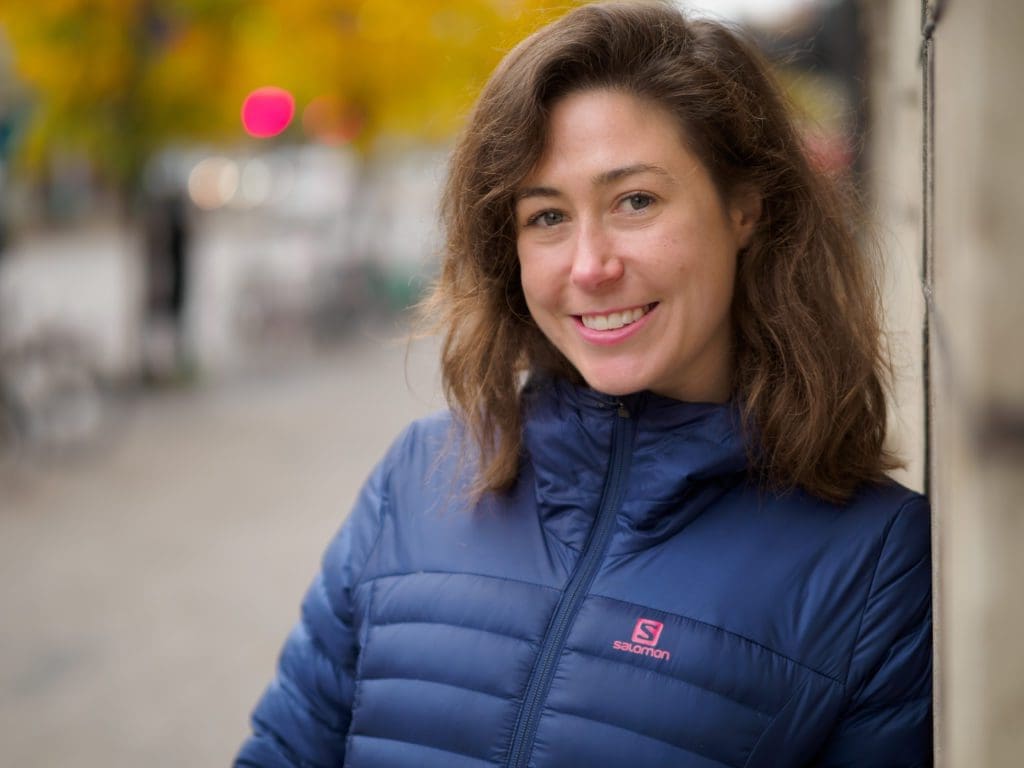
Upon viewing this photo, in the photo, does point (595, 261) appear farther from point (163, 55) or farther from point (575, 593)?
point (163, 55)

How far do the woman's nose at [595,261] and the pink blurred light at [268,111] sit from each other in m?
12.0

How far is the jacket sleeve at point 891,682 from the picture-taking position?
1.57 metres

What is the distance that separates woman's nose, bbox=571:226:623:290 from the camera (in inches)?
68.5

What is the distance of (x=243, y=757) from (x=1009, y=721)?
159 centimetres

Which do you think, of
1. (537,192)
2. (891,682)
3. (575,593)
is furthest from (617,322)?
(891,682)

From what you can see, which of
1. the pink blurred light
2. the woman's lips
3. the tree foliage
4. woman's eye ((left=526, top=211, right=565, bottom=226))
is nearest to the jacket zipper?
the woman's lips

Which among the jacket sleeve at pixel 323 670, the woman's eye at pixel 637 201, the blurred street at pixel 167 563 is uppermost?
the woman's eye at pixel 637 201

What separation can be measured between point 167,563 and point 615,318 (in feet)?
19.9

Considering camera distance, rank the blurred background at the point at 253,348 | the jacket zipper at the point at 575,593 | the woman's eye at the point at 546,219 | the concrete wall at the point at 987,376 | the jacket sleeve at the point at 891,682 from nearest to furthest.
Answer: the concrete wall at the point at 987,376
the blurred background at the point at 253,348
the jacket sleeve at the point at 891,682
the jacket zipper at the point at 575,593
the woman's eye at the point at 546,219

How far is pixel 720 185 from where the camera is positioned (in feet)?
6.01

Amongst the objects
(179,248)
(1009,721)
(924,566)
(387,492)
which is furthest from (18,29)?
(1009,721)

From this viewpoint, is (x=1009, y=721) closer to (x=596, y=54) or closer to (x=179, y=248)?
(x=596, y=54)

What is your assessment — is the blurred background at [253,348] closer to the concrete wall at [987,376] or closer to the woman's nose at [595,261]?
the concrete wall at [987,376]

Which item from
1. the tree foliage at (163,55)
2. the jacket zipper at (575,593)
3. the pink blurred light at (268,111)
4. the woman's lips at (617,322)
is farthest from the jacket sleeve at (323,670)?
the pink blurred light at (268,111)
